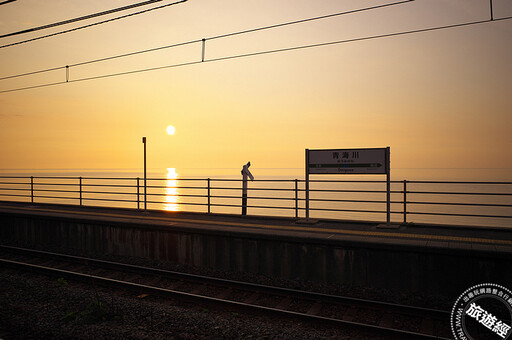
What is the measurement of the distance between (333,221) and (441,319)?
561cm

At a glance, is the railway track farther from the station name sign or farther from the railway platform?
the station name sign

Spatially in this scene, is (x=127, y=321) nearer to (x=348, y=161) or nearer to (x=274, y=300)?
(x=274, y=300)

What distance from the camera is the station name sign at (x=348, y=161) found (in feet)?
37.4

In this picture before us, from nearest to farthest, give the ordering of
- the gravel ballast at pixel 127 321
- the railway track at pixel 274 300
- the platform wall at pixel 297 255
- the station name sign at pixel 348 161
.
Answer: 1. the gravel ballast at pixel 127 321
2. the railway track at pixel 274 300
3. the platform wall at pixel 297 255
4. the station name sign at pixel 348 161

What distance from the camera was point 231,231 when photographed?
10.4 metres

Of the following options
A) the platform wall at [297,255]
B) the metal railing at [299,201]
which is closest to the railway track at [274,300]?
the platform wall at [297,255]

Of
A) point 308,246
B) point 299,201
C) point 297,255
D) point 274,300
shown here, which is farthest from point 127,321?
point 299,201

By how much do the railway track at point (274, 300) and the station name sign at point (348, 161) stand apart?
4487mm

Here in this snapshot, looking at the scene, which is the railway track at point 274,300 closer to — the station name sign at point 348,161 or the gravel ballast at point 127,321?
the gravel ballast at point 127,321

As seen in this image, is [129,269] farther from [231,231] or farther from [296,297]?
[296,297]

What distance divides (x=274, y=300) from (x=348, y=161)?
4.93 m

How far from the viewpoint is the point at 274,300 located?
8.30 meters

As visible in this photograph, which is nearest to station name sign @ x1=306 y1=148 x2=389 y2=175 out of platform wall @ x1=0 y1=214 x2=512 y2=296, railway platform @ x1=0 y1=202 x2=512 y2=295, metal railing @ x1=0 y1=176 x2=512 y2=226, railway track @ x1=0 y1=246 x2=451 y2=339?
metal railing @ x1=0 y1=176 x2=512 y2=226

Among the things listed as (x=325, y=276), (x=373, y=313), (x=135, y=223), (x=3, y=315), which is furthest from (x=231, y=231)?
(x=3, y=315)
